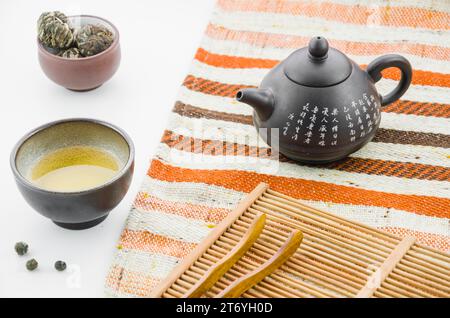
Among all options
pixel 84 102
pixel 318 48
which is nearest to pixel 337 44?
pixel 318 48

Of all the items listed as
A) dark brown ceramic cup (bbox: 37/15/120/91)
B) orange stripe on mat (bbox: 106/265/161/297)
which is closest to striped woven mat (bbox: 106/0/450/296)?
orange stripe on mat (bbox: 106/265/161/297)

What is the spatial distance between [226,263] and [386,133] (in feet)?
1.38

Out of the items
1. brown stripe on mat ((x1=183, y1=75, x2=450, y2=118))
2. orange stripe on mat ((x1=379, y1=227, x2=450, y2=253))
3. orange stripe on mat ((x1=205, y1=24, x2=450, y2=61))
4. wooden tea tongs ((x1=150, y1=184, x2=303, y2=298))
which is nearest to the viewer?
wooden tea tongs ((x1=150, y1=184, x2=303, y2=298))

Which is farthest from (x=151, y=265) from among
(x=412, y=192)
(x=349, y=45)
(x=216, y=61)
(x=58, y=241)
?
(x=349, y=45)

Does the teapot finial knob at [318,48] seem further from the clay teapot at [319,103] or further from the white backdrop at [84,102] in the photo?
the white backdrop at [84,102]

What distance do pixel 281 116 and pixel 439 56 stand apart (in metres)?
0.45

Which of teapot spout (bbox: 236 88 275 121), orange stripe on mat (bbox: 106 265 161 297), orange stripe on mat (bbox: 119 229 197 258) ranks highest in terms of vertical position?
teapot spout (bbox: 236 88 275 121)

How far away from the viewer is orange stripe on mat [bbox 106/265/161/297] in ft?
2.85

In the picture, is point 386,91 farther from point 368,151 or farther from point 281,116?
point 281,116

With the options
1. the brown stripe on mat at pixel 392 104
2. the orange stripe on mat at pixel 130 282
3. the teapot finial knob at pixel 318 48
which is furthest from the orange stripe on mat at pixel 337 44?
the orange stripe on mat at pixel 130 282

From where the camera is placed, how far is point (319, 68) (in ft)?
3.23

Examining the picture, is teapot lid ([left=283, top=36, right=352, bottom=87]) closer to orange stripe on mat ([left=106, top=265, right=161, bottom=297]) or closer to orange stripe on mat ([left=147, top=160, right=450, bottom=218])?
orange stripe on mat ([left=147, top=160, right=450, bottom=218])

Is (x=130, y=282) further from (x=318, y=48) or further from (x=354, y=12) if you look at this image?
(x=354, y=12)

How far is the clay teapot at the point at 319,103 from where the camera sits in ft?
3.22
